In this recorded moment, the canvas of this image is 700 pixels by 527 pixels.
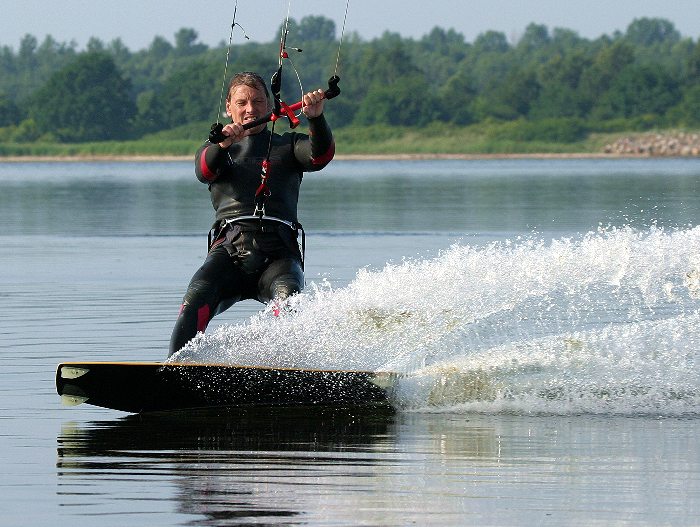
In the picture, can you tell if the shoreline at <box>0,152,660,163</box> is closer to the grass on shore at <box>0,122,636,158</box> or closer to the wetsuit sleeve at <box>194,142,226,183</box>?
the grass on shore at <box>0,122,636,158</box>

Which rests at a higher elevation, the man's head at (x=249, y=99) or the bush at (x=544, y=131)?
the bush at (x=544, y=131)

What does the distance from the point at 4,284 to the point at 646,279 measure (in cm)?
848

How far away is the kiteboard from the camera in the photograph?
802cm

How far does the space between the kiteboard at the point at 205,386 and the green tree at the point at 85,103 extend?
123270mm

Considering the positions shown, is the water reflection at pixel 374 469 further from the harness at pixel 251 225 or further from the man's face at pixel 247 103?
the man's face at pixel 247 103

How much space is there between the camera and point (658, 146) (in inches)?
4016

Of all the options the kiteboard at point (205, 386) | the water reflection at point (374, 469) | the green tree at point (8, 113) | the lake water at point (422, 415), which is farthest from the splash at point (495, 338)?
the green tree at point (8, 113)

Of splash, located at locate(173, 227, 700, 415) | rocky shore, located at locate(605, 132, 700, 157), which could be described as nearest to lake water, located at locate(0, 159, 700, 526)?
splash, located at locate(173, 227, 700, 415)

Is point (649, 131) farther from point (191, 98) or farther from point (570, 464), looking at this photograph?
point (570, 464)

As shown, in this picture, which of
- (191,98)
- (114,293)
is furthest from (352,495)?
(191,98)

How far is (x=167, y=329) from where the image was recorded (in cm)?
1172

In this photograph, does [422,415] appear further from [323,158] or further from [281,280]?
[323,158]

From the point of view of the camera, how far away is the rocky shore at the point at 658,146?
10069 cm

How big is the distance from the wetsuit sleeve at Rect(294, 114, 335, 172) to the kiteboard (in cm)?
115
